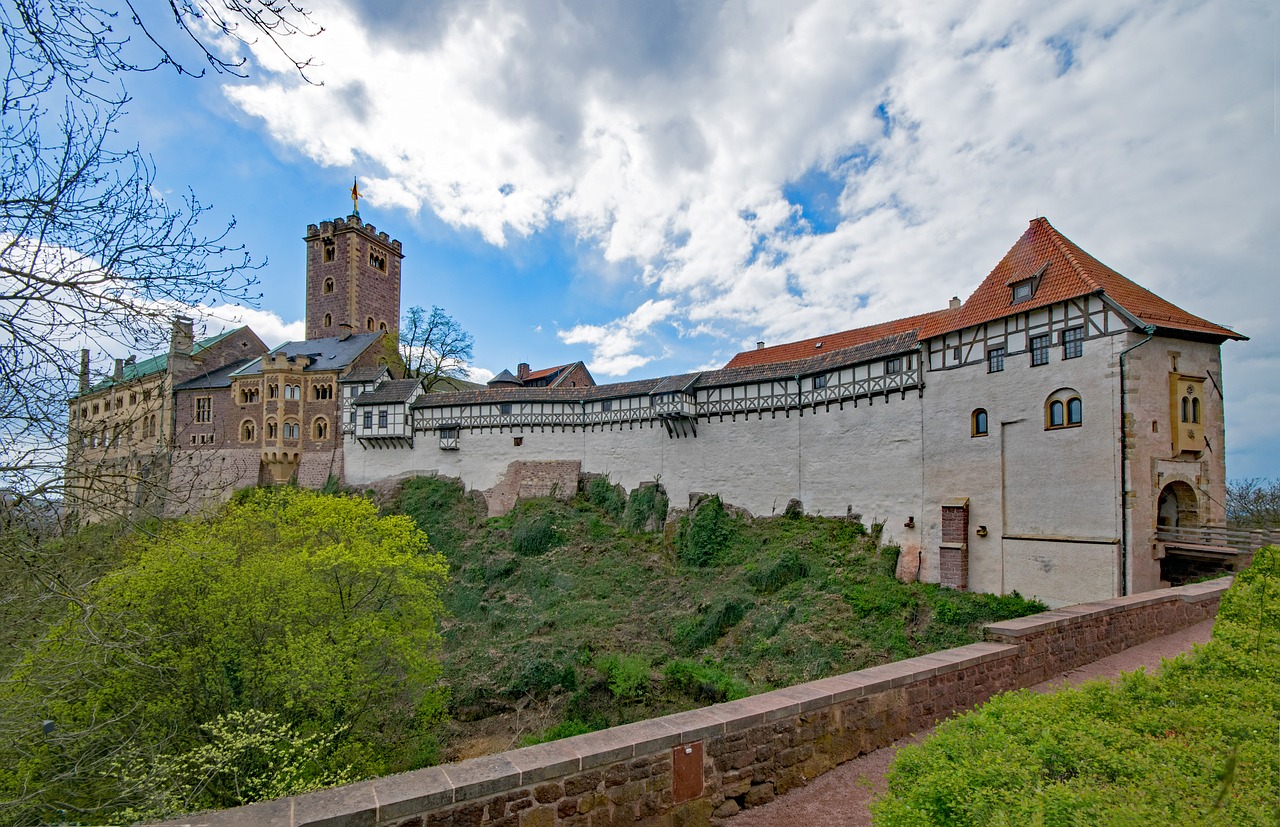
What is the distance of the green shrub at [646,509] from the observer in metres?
25.2

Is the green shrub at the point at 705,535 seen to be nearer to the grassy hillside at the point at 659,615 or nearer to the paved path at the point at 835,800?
the grassy hillside at the point at 659,615

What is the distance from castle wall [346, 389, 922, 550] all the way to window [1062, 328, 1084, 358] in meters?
4.32

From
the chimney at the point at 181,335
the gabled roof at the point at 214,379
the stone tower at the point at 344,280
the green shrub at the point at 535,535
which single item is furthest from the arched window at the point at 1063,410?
the gabled roof at the point at 214,379

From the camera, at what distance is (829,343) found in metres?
27.4

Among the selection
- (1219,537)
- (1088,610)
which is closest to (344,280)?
(1088,610)

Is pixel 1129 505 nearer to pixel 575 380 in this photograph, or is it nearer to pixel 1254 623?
pixel 1254 623

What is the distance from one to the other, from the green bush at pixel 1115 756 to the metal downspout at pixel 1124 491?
10.1m

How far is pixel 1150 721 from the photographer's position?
3564 mm

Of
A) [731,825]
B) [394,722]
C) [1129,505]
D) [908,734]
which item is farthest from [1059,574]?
[394,722]

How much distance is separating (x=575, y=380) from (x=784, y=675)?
26.5 meters

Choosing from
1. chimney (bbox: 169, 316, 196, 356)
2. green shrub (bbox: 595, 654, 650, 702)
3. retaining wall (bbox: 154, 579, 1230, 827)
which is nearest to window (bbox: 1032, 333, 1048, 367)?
retaining wall (bbox: 154, 579, 1230, 827)

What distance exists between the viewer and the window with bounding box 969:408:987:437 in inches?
633

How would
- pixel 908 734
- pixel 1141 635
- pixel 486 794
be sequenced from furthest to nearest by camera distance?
1. pixel 1141 635
2. pixel 908 734
3. pixel 486 794

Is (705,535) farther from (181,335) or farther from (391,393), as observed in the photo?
(181,335)
